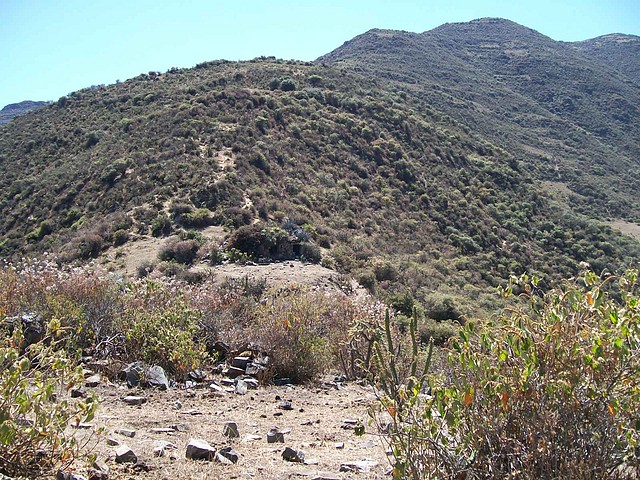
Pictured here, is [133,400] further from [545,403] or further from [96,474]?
[545,403]

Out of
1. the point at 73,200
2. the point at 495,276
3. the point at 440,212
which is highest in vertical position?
the point at 73,200

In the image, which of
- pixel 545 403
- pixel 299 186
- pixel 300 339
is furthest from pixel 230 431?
pixel 299 186

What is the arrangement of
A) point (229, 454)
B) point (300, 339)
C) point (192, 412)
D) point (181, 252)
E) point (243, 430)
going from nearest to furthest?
point (229, 454), point (243, 430), point (192, 412), point (300, 339), point (181, 252)

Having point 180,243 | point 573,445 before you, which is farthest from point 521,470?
point 180,243

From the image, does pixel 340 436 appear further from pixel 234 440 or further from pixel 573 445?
pixel 573 445

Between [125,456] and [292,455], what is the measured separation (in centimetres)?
109

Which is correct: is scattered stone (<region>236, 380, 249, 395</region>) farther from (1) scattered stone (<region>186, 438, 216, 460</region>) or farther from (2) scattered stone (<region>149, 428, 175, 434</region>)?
(1) scattered stone (<region>186, 438, 216, 460</region>)

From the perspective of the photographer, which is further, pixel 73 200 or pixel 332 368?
pixel 73 200

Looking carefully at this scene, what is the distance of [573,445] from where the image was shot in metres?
2.34

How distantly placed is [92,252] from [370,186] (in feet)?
50.7

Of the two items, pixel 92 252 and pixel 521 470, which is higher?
pixel 521 470

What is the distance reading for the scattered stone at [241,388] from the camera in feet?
18.2

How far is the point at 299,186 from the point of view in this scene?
26.6 metres

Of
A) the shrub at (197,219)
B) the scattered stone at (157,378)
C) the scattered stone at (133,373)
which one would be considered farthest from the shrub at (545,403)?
the shrub at (197,219)
